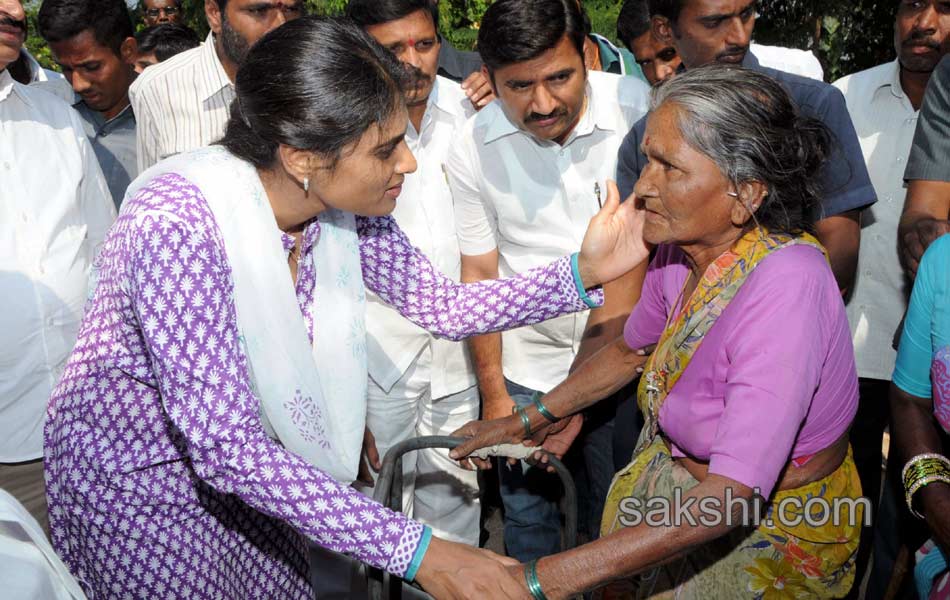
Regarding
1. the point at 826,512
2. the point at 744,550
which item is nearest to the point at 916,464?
the point at 826,512

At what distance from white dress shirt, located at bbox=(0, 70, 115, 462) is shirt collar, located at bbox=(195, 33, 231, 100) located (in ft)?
1.83

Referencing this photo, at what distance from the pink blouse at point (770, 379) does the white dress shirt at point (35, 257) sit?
2439 mm

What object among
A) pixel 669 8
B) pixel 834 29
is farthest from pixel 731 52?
pixel 834 29

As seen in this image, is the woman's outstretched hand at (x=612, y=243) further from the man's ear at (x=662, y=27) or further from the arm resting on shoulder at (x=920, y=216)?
the man's ear at (x=662, y=27)

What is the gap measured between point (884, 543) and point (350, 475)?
1.85 m

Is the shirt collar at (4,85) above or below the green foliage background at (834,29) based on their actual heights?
above

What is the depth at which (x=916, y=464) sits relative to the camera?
7.65 feet

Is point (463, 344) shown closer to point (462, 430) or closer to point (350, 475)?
point (462, 430)

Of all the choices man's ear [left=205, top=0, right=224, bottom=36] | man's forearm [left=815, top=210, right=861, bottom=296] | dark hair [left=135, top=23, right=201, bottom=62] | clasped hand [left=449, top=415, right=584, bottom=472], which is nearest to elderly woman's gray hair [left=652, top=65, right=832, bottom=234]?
man's forearm [left=815, top=210, right=861, bottom=296]

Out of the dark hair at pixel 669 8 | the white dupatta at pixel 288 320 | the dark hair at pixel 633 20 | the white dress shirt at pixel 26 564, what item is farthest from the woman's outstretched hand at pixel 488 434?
the dark hair at pixel 633 20

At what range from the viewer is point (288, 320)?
84.4 inches

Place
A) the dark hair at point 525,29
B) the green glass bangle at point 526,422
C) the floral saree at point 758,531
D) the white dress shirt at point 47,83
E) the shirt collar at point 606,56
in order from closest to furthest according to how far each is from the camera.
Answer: the floral saree at point 758,531 → the green glass bangle at point 526,422 → the dark hair at point 525,29 → the shirt collar at point 606,56 → the white dress shirt at point 47,83

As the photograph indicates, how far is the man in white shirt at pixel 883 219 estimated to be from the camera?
135 inches

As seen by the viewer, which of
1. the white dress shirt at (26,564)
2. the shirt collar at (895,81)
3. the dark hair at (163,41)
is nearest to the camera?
the white dress shirt at (26,564)
